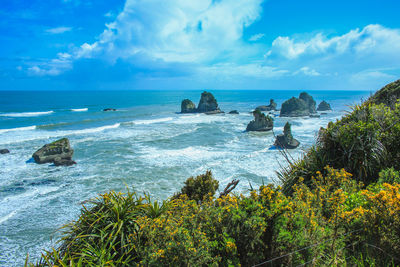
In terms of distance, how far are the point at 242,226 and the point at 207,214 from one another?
0.67 meters

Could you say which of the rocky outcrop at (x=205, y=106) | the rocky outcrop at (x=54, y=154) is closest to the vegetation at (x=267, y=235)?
the rocky outcrop at (x=54, y=154)

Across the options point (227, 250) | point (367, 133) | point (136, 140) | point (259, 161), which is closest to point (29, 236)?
point (227, 250)

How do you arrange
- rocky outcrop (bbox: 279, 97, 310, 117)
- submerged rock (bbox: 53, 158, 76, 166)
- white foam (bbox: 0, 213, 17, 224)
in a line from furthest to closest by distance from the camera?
rocky outcrop (bbox: 279, 97, 310, 117) < submerged rock (bbox: 53, 158, 76, 166) < white foam (bbox: 0, 213, 17, 224)

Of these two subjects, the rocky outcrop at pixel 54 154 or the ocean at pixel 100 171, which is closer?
the ocean at pixel 100 171

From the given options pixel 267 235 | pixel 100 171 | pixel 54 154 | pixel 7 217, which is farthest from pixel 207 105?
pixel 267 235

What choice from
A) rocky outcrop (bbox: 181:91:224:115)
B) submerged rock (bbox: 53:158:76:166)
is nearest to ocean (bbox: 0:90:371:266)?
submerged rock (bbox: 53:158:76:166)

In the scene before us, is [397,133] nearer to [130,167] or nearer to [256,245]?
[256,245]

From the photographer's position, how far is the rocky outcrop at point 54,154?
77.9 feet

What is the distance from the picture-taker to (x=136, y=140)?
34656mm

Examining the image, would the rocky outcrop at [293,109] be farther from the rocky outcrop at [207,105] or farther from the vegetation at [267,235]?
the vegetation at [267,235]

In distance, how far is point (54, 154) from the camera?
24.7 metres

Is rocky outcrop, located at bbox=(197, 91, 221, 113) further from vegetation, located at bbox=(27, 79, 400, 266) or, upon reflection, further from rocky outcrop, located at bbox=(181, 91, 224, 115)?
vegetation, located at bbox=(27, 79, 400, 266)

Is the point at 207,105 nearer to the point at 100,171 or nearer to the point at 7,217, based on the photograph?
the point at 100,171

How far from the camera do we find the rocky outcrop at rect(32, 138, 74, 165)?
2373 cm
